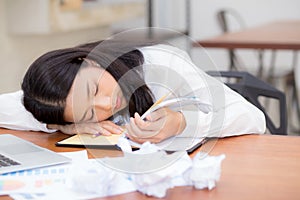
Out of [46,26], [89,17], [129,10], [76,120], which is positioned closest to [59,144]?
[76,120]

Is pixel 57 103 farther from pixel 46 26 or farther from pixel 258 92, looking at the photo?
pixel 46 26

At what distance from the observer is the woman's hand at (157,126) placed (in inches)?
46.9

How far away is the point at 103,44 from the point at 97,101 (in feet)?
0.53

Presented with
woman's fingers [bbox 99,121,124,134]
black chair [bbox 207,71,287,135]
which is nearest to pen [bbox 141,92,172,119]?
woman's fingers [bbox 99,121,124,134]

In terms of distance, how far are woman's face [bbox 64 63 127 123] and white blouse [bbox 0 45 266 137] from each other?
0.28ft

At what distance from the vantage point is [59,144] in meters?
1.29

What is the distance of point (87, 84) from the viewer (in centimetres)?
122

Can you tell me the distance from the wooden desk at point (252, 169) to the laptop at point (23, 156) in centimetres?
5

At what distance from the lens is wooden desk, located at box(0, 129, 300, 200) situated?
3.15ft

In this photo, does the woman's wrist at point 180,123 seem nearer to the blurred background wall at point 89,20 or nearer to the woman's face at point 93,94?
the woman's face at point 93,94

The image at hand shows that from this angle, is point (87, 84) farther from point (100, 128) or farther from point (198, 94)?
point (198, 94)

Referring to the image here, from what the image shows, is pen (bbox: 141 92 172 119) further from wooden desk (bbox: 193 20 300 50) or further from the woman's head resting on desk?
wooden desk (bbox: 193 20 300 50)

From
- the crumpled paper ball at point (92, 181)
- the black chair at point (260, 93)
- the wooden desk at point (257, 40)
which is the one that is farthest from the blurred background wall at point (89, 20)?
the crumpled paper ball at point (92, 181)

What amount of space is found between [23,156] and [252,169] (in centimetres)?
48
